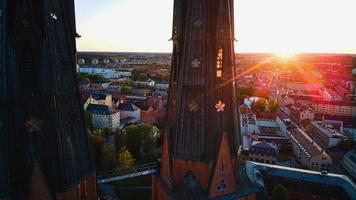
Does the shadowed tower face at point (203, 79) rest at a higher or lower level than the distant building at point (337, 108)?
higher

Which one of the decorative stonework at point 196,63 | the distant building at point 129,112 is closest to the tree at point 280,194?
the decorative stonework at point 196,63

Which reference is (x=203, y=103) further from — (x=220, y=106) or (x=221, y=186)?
(x=221, y=186)

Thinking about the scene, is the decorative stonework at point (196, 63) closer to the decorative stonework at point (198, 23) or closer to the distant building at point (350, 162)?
the decorative stonework at point (198, 23)

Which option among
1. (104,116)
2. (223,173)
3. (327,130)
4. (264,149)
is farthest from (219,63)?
(104,116)

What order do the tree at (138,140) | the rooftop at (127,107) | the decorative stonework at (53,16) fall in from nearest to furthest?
the decorative stonework at (53,16) < the tree at (138,140) < the rooftop at (127,107)

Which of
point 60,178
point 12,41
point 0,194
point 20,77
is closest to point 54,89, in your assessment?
point 20,77

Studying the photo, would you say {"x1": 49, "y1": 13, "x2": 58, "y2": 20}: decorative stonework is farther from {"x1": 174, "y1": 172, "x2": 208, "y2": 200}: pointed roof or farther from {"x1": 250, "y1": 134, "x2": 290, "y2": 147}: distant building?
{"x1": 250, "y1": 134, "x2": 290, "y2": 147}: distant building

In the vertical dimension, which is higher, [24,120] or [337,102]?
[24,120]

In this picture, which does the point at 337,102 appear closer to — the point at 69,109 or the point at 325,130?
the point at 325,130
